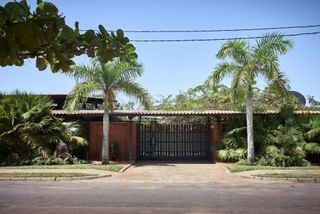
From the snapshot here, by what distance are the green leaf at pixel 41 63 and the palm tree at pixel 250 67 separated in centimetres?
1507

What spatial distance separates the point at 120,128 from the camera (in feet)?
77.3

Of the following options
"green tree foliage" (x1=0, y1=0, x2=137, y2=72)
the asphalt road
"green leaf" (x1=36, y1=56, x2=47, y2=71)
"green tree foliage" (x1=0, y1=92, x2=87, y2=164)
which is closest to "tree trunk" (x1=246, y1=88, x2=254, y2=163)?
the asphalt road

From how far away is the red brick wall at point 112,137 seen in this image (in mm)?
23438

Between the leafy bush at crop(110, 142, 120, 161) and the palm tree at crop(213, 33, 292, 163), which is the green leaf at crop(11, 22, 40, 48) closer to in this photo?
the palm tree at crop(213, 33, 292, 163)

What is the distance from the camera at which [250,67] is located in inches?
734

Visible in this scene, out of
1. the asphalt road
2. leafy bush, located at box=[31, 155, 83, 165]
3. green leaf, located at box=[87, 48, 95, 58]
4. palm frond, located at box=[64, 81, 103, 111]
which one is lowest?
the asphalt road

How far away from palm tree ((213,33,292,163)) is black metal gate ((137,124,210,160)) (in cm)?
523

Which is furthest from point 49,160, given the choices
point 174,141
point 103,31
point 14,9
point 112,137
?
point 14,9

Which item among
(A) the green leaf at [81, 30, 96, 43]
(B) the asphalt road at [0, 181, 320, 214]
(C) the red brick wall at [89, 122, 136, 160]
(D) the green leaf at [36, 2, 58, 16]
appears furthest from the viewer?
(C) the red brick wall at [89, 122, 136, 160]

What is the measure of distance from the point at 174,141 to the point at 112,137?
3860mm

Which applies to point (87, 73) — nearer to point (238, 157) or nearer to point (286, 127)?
point (238, 157)

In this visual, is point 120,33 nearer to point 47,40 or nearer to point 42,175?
point 47,40

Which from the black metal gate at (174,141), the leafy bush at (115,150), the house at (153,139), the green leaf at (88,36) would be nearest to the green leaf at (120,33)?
the green leaf at (88,36)

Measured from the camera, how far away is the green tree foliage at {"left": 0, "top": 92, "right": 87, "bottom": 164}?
19422 millimetres
